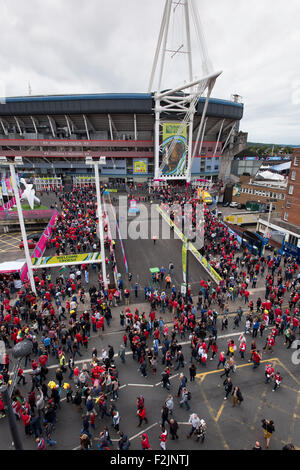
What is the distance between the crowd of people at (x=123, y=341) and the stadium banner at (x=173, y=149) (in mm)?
29993

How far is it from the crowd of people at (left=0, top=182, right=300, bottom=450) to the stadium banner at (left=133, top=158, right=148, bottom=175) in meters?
36.0

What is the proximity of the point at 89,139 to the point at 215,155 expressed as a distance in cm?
2927

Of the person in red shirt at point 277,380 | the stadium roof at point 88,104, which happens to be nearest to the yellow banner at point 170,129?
the stadium roof at point 88,104

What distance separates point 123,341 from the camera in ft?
44.5

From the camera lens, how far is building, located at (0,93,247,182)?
48.9 m

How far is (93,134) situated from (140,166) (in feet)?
44.3

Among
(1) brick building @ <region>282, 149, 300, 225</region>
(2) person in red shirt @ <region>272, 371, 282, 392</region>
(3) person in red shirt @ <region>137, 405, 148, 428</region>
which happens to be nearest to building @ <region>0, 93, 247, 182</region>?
(1) brick building @ <region>282, 149, 300, 225</region>

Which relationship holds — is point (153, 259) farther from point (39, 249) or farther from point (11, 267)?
point (11, 267)

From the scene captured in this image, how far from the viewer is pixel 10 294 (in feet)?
60.6

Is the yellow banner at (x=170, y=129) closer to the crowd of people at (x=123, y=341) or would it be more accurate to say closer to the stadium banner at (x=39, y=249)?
the stadium banner at (x=39, y=249)

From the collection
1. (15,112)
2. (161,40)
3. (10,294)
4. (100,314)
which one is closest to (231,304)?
(100,314)

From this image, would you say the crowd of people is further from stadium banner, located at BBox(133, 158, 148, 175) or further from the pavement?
stadium banner, located at BBox(133, 158, 148, 175)

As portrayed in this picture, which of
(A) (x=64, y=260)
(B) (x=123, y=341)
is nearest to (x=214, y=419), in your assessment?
(B) (x=123, y=341)

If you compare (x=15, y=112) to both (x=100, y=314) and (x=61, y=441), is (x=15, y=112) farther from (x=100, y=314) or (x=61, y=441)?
(x=61, y=441)
